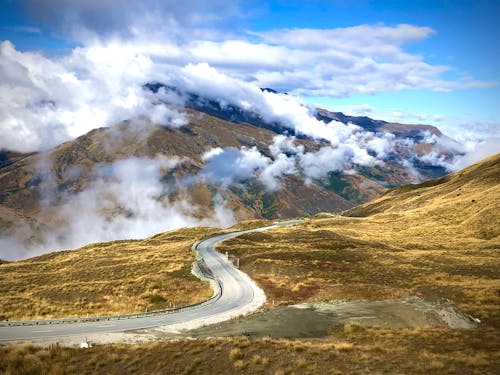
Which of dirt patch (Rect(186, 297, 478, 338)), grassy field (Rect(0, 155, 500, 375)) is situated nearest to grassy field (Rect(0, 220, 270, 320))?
grassy field (Rect(0, 155, 500, 375))

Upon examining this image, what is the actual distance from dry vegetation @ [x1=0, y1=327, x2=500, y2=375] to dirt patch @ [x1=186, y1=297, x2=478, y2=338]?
361 centimetres

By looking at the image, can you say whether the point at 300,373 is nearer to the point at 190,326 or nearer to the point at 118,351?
the point at 118,351

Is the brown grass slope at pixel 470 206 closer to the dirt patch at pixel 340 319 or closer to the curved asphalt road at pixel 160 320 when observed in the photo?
the dirt patch at pixel 340 319

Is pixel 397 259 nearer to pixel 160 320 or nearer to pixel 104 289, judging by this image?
pixel 160 320

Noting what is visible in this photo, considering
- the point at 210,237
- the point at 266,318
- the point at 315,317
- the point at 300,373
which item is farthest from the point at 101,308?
the point at 210,237

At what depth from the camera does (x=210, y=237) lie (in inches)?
4031

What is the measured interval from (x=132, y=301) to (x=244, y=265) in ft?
80.7

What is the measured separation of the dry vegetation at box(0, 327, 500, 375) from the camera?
757 inches

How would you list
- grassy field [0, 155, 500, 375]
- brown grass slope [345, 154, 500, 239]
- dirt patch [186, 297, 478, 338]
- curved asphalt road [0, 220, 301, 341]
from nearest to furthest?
grassy field [0, 155, 500, 375], dirt patch [186, 297, 478, 338], curved asphalt road [0, 220, 301, 341], brown grass slope [345, 154, 500, 239]

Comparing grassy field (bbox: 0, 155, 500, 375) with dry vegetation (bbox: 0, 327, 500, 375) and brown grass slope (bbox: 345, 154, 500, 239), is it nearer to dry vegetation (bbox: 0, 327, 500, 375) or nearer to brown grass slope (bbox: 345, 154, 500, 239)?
dry vegetation (bbox: 0, 327, 500, 375)

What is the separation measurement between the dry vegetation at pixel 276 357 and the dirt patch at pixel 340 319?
11.9 ft

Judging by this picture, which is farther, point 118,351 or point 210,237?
point 210,237

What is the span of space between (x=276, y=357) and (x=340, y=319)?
1247 cm

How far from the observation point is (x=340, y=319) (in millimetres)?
31812
